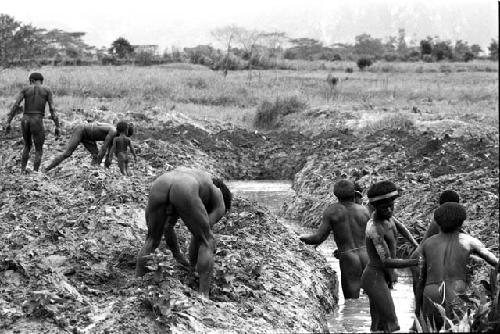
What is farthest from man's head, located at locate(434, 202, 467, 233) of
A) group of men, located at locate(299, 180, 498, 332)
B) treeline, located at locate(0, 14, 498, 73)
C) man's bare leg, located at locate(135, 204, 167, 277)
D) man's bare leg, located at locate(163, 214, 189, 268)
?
treeline, located at locate(0, 14, 498, 73)

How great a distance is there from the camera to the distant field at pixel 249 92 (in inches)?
1485

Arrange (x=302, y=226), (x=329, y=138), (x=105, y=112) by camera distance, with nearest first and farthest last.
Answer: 1. (x=302, y=226)
2. (x=329, y=138)
3. (x=105, y=112)

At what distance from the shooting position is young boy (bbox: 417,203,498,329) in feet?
27.0

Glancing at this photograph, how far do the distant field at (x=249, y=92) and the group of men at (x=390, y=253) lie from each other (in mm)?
20094

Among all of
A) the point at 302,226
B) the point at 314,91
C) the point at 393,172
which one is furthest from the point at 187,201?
the point at 314,91

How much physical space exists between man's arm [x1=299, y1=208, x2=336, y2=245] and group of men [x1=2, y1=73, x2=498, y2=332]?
0.04 ft

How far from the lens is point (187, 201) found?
9.76 meters

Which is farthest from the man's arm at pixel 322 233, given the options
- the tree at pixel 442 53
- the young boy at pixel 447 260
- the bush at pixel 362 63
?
the tree at pixel 442 53

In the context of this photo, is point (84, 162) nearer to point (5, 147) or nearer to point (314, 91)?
point (5, 147)

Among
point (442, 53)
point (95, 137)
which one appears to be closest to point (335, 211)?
point (95, 137)

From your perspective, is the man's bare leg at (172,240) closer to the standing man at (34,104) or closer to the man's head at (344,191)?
the man's head at (344,191)

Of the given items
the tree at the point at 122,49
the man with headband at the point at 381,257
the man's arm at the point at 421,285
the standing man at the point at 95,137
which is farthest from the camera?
the tree at the point at 122,49

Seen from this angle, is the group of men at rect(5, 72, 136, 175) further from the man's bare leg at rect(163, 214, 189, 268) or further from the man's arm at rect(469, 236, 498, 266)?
the man's arm at rect(469, 236, 498, 266)

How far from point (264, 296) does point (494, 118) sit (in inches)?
894
